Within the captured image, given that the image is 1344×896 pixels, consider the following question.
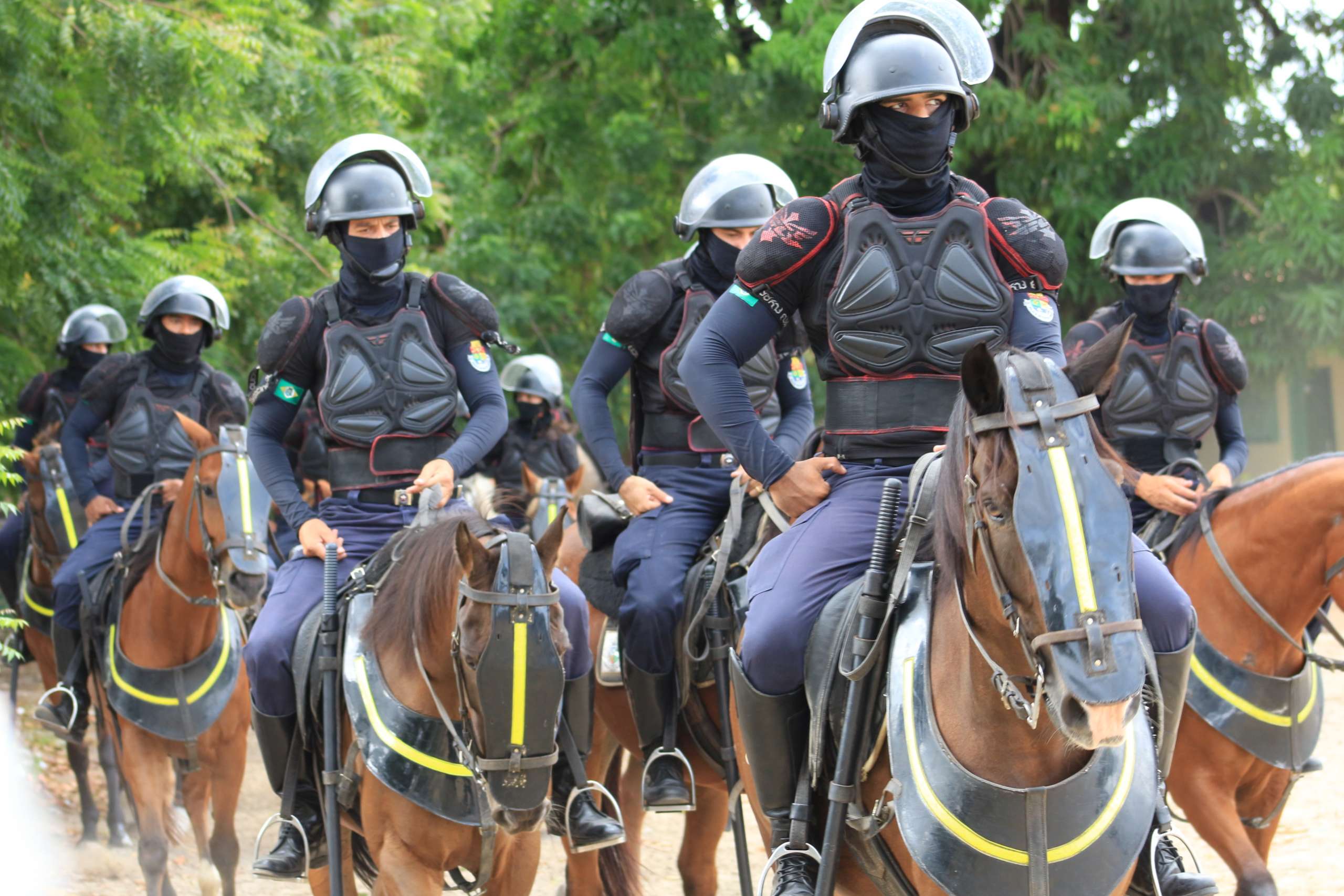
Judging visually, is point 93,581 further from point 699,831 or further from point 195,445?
point 699,831

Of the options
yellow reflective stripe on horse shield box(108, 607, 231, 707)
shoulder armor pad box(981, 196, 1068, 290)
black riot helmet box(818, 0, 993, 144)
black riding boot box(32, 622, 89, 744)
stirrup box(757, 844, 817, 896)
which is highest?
black riot helmet box(818, 0, 993, 144)

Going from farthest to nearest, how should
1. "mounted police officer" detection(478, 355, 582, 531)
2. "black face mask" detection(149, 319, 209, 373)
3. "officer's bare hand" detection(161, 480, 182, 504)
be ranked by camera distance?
"mounted police officer" detection(478, 355, 582, 531) → "black face mask" detection(149, 319, 209, 373) → "officer's bare hand" detection(161, 480, 182, 504)

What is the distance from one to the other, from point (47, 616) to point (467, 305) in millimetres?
5961

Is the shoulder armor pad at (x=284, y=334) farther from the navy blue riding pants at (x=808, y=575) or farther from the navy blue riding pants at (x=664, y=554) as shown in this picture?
the navy blue riding pants at (x=808, y=575)

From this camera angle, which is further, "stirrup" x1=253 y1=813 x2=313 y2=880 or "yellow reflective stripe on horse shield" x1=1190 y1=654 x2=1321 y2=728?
"yellow reflective stripe on horse shield" x1=1190 y1=654 x2=1321 y2=728

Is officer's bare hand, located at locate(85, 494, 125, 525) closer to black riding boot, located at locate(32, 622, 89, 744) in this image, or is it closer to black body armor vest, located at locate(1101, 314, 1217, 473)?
black riding boot, located at locate(32, 622, 89, 744)

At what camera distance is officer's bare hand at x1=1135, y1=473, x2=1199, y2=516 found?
22.4 feet

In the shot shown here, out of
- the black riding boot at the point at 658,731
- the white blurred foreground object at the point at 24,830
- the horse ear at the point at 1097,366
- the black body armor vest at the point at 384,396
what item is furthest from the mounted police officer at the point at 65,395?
the horse ear at the point at 1097,366

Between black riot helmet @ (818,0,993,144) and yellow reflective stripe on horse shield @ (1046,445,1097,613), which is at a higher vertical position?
black riot helmet @ (818,0,993,144)

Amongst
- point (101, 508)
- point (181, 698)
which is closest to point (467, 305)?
point (181, 698)

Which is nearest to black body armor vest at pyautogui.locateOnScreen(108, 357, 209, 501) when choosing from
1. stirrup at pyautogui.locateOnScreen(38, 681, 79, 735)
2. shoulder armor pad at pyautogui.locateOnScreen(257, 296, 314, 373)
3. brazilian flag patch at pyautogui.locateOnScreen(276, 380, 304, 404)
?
stirrup at pyautogui.locateOnScreen(38, 681, 79, 735)

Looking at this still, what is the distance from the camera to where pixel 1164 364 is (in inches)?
294

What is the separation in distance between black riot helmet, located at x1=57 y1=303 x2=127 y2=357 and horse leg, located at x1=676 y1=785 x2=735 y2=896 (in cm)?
602

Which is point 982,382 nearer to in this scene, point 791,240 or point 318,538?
point 791,240
